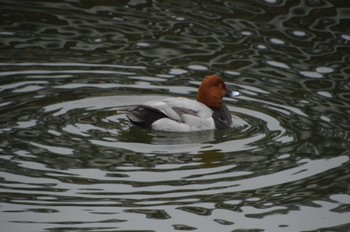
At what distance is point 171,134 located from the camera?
9789 millimetres

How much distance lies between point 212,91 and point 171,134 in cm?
85

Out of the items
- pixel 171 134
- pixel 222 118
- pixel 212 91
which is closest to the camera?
pixel 171 134

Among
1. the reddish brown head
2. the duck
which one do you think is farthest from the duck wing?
the reddish brown head

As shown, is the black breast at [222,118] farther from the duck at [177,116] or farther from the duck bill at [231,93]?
the duck bill at [231,93]

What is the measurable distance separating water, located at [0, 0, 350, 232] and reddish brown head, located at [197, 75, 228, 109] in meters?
0.33

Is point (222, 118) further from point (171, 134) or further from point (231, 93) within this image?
point (171, 134)

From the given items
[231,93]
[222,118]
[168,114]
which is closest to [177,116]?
[168,114]

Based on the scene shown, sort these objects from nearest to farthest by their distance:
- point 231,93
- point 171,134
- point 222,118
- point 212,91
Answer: point 171,134 < point 222,118 < point 212,91 < point 231,93

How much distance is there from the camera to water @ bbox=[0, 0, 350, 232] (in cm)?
755

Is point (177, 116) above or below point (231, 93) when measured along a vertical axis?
below

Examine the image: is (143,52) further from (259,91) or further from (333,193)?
(333,193)

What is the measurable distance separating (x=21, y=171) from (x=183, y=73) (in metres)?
3.77

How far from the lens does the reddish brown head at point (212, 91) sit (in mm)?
10266

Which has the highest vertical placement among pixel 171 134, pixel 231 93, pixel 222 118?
pixel 231 93
